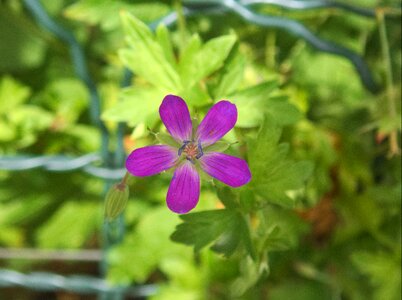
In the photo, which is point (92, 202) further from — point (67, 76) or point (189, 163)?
point (189, 163)

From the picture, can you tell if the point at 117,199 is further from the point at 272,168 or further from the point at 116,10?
the point at 116,10

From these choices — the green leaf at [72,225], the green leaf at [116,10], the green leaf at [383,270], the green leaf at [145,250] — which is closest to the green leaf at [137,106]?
the green leaf at [116,10]

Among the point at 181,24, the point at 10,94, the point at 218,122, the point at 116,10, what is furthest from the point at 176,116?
the point at 10,94

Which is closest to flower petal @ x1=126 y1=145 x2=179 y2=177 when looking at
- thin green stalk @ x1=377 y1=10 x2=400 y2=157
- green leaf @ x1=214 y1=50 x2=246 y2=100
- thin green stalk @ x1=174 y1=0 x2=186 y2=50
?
green leaf @ x1=214 y1=50 x2=246 y2=100

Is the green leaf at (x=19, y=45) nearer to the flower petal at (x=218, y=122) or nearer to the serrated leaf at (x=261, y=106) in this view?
the serrated leaf at (x=261, y=106)

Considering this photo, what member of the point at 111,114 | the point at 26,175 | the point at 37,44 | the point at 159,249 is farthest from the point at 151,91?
the point at 37,44

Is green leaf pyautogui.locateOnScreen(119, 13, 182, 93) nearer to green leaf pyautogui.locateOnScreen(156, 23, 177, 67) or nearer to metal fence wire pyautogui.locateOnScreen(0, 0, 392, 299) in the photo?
green leaf pyautogui.locateOnScreen(156, 23, 177, 67)

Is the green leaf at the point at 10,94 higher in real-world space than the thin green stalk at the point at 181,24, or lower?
lower
